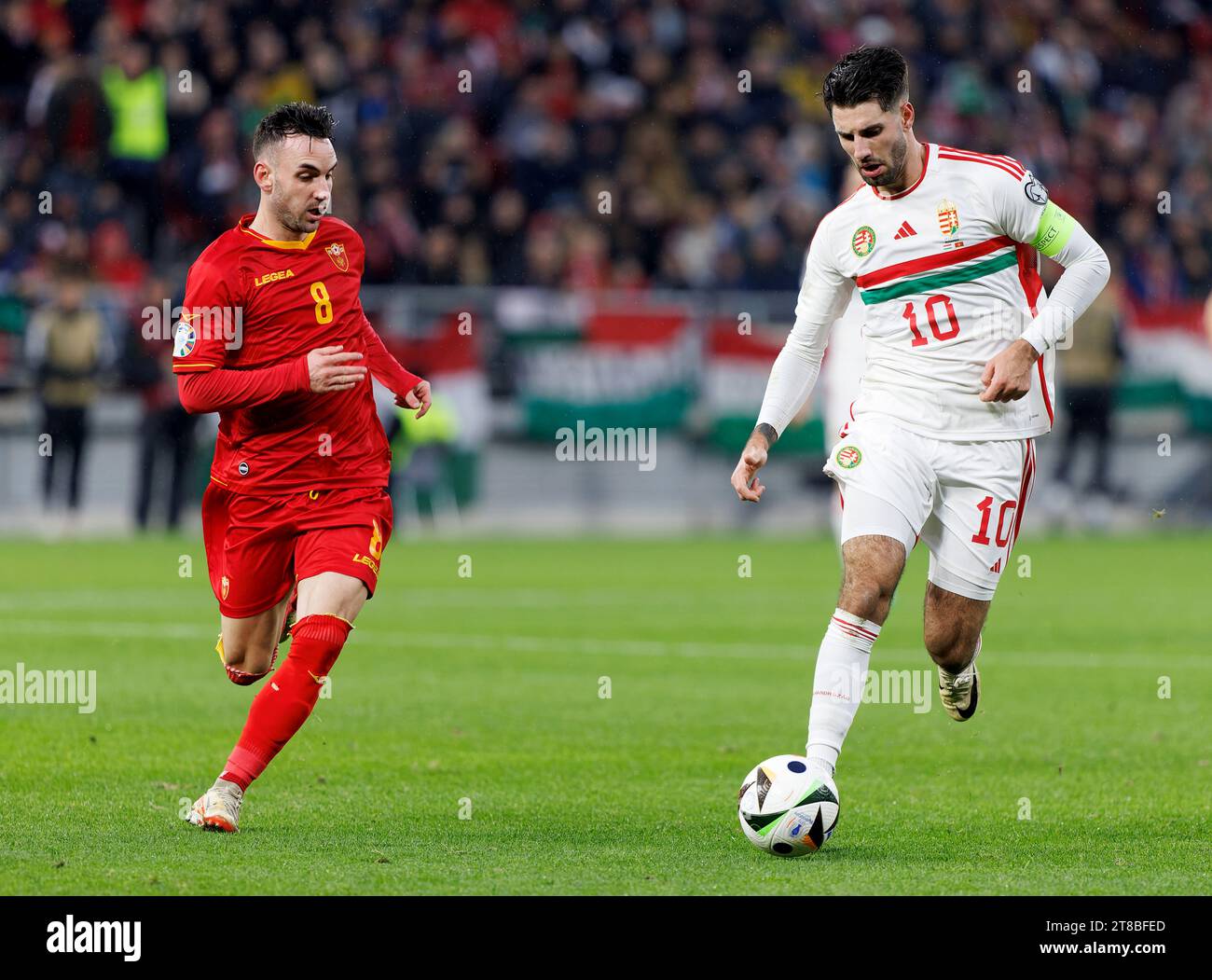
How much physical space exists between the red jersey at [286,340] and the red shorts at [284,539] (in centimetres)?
6

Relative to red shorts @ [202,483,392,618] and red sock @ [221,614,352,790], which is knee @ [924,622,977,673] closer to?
red shorts @ [202,483,392,618]

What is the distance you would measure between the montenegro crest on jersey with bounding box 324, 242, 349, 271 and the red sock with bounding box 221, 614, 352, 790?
1.25 meters

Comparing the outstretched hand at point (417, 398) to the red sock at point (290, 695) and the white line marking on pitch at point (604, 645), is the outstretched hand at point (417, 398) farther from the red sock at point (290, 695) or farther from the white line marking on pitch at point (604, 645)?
the white line marking on pitch at point (604, 645)

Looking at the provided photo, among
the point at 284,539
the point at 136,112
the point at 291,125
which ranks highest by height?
the point at 136,112

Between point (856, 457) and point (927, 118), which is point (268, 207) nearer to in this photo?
point (856, 457)

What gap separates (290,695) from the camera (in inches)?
257

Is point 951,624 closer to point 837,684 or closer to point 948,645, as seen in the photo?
point 948,645

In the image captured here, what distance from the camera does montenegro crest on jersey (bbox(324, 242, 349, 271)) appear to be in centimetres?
705

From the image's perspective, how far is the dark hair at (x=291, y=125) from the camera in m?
6.68

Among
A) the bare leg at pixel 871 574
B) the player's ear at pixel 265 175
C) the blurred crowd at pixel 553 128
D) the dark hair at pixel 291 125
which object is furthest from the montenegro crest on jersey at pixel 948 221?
the blurred crowd at pixel 553 128

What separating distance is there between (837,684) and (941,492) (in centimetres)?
93

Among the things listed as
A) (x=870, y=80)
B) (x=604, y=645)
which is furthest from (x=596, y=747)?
(x=604, y=645)

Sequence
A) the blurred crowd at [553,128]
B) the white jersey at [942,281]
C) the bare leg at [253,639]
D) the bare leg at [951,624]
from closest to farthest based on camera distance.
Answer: the white jersey at [942,281] < the bare leg at [951,624] < the bare leg at [253,639] < the blurred crowd at [553,128]

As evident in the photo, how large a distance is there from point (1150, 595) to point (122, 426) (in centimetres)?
980
